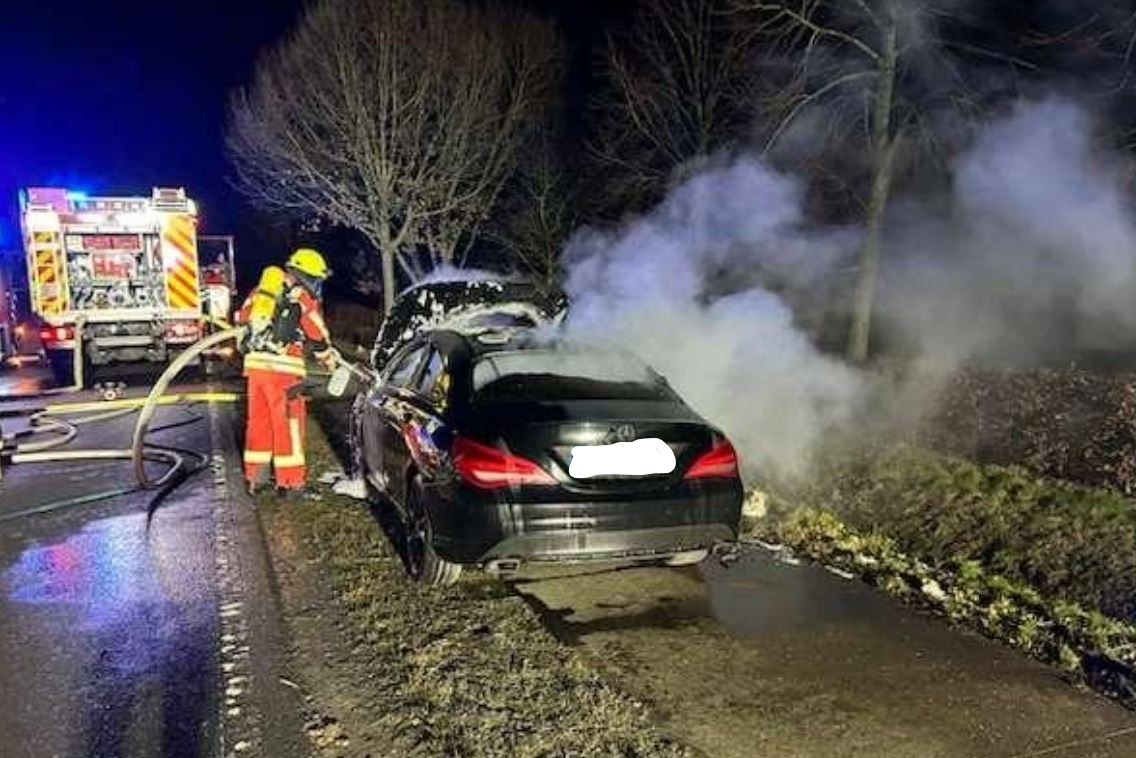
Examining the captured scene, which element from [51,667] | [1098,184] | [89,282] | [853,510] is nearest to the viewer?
[51,667]

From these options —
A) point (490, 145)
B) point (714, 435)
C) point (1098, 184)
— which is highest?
point (490, 145)

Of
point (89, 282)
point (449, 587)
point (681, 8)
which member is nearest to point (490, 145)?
point (681, 8)

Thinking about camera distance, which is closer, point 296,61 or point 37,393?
point 37,393

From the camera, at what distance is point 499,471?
421 cm

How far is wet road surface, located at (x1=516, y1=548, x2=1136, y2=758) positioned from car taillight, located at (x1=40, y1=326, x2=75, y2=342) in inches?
459

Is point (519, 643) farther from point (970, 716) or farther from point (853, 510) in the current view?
point (853, 510)

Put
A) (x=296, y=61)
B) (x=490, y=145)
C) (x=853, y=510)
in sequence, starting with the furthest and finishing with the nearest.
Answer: (x=490, y=145) < (x=296, y=61) < (x=853, y=510)

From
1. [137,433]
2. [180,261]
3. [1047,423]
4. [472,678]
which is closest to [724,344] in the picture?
[1047,423]

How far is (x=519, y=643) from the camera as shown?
412 cm

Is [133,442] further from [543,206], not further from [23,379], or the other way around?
[543,206]

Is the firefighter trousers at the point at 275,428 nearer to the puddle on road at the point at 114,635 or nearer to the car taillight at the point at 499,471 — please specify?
the puddle on road at the point at 114,635

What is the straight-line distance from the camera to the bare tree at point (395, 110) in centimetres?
1528

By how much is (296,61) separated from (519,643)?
13.8 meters

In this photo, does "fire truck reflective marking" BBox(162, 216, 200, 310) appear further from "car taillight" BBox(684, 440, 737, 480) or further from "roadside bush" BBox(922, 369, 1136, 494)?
"car taillight" BBox(684, 440, 737, 480)
